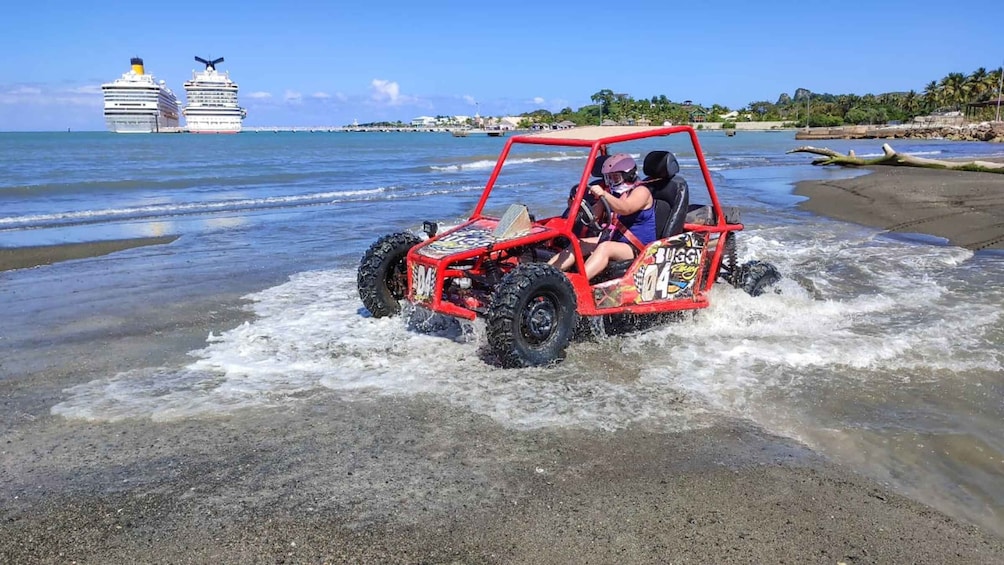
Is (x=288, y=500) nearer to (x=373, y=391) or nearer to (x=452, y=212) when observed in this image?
(x=373, y=391)

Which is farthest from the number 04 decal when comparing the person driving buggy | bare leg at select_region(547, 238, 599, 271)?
bare leg at select_region(547, 238, 599, 271)

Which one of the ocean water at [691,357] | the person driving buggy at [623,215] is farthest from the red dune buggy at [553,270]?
the ocean water at [691,357]

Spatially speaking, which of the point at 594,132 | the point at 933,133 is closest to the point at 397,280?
the point at 594,132

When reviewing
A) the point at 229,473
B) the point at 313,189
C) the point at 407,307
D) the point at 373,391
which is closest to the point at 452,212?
the point at 313,189

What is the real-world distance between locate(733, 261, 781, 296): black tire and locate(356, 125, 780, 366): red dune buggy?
0.01m

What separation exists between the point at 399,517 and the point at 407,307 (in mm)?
3584

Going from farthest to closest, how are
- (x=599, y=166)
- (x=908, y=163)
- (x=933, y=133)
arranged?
(x=933, y=133)
(x=908, y=163)
(x=599, y=166)

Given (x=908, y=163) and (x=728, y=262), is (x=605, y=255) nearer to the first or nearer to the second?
(x=728, y=262)

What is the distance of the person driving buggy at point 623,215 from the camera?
6.30 metres

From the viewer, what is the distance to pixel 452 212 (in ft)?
56.7

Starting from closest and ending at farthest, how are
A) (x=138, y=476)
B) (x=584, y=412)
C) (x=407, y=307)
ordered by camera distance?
1. (x=138, y=476)
2. (x=584, y=412)
3. (x=407, y=307)

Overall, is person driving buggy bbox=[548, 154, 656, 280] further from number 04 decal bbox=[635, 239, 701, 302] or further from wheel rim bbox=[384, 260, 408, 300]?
wheel rim bbox=[384, 260, 408, 300]

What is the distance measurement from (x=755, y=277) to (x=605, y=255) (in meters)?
2.07

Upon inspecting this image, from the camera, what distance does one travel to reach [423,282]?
598 cm
